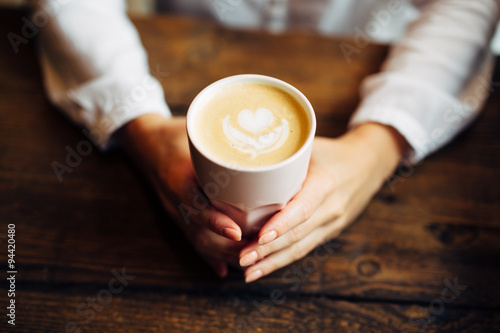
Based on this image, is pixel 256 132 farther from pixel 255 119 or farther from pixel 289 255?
pixel 289 255

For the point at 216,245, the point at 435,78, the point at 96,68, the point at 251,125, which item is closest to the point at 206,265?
the point at 216,245

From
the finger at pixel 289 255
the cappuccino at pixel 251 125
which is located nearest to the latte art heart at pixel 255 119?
the cappuccino at pixel 251 125

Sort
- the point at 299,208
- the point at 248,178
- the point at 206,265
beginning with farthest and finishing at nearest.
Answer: the point at 206,265
the point at 299,208
the point at 248,178

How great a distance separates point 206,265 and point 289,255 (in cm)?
15

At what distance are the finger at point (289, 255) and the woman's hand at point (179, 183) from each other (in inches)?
1.4

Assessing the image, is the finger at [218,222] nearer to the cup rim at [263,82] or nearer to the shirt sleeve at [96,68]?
the cup rim at [263,82]

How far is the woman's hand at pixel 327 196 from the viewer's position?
55cm

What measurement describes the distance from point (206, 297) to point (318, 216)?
0.77 ft

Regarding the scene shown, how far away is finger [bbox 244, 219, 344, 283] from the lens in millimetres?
602

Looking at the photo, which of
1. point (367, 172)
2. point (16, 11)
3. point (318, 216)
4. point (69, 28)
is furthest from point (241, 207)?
point (16, 11)

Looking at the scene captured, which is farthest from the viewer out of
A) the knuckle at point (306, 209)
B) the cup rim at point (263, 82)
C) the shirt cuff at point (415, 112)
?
the shirt cuff at point (415, 112)

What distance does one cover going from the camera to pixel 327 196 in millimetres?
625

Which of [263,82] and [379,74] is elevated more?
[263,82]

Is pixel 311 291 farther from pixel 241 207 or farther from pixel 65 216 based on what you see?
pixel 65 216
